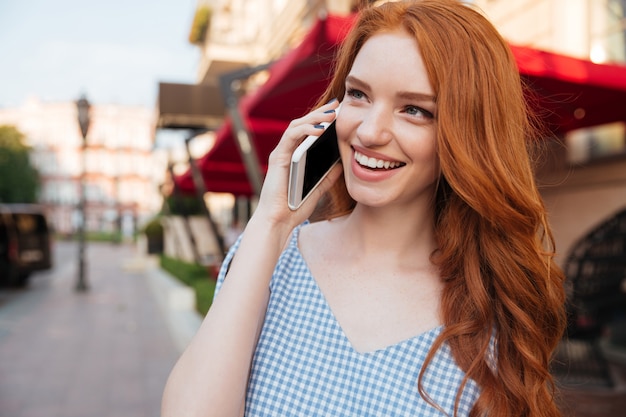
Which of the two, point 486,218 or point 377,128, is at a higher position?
point 377,128

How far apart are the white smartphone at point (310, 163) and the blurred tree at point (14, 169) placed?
61.5 metres

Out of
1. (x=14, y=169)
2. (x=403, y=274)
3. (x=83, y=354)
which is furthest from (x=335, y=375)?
(x=14, y=169)

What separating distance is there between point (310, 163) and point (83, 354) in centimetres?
645

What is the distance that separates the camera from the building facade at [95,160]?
70562 millimetres

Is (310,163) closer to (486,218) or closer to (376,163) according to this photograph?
(376,163)

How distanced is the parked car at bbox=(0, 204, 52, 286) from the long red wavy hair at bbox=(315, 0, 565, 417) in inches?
505

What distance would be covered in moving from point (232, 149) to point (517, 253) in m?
6.06

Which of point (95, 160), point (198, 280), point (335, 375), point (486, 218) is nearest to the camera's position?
point (335, 375)

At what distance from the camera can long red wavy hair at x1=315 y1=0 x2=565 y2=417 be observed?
115 centimetres

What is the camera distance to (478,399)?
113 centimetres

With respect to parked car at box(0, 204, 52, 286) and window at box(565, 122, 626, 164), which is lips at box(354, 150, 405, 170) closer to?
window at box(565, 122, 626, 164)

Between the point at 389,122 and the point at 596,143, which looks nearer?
the point at 389,122

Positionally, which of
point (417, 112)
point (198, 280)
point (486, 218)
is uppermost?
point (417, 112)

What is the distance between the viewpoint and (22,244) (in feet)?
41.8
